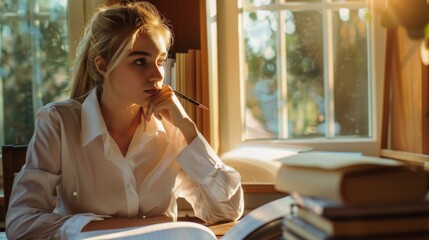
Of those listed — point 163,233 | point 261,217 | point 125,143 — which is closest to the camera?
point 261,217

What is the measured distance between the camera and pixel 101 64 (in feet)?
5.57

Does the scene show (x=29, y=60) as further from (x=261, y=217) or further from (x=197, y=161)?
(x=261, y=217)

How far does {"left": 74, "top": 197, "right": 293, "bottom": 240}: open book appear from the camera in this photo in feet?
2.71

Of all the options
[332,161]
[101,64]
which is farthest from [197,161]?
[332,161]

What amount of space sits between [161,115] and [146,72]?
159 mm

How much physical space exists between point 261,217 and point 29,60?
2.02 meters

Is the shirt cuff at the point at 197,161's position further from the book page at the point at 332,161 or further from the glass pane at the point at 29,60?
the glass pane at the point at 29,60

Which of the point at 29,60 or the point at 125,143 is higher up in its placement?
the point at 29,60

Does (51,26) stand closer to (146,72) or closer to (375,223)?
(146,72)

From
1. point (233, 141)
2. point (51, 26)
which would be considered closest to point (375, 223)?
point (233, 141)

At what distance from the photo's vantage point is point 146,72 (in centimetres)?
162

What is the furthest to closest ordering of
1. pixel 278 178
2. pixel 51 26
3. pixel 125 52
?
pixel 51 26
pixel 125 52
pixel 278 178

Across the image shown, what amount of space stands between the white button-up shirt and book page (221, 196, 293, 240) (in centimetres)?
68

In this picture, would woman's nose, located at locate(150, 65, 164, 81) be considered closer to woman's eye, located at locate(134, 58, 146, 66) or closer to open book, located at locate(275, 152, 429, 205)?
woman's eye, located at locate(134, 58, 146, 66)
